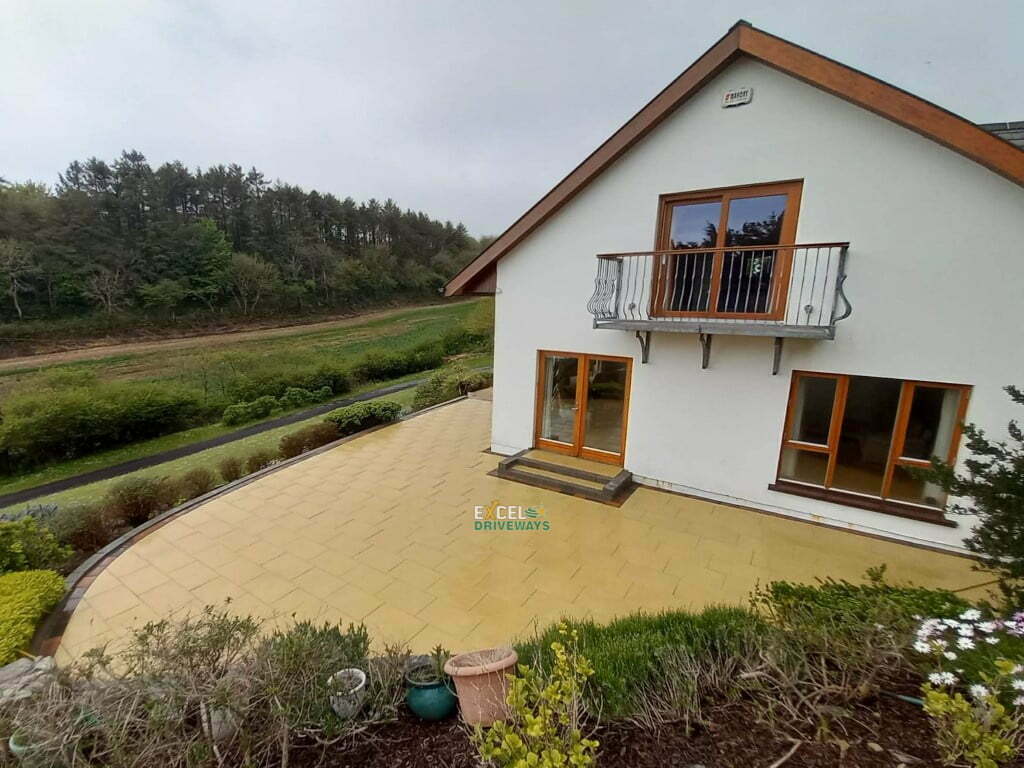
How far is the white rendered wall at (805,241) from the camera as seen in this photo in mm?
4441

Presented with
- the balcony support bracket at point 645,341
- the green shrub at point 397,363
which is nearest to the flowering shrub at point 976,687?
the balcony support bracket at point 645,341

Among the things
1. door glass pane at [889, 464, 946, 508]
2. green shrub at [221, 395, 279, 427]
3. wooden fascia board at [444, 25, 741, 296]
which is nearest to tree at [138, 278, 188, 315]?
green shrub at [221, 395, 279, 427]

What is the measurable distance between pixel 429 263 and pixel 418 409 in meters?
49.5

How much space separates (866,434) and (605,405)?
11.3 feet

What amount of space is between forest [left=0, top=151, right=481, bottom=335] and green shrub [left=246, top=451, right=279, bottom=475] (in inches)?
1214

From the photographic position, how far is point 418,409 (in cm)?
1229

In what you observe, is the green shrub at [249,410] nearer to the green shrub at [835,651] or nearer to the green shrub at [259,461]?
the green shrub at [259,461]

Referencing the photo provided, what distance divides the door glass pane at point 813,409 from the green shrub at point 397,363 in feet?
59.5

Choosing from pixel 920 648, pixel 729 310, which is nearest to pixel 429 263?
pixel 729 310

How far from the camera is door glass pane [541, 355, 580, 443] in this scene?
7.19 m

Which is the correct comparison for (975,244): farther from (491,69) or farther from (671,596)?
(491,69)

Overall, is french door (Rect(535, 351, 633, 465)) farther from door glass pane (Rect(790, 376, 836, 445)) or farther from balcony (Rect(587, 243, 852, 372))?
door glass pane (Rect(790, 376, 836, 445))

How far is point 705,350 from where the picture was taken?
19.0 feet

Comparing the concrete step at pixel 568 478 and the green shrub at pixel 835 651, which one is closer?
the green shrub at pixel 835 651
